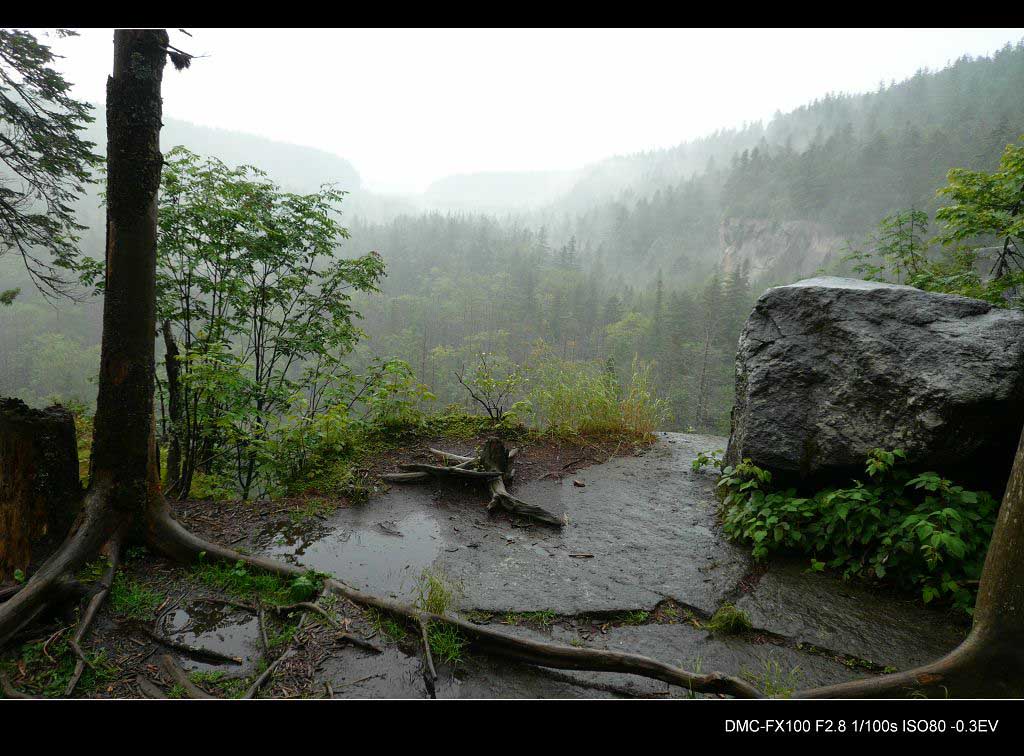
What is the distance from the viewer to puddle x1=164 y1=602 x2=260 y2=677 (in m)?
2.22

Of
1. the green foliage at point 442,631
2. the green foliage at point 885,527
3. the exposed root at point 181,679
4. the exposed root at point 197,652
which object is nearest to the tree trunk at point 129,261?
the exposed root at point 197,652

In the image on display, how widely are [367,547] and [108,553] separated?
1.70 meters

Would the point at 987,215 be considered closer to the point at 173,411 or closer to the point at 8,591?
the point at 8,591

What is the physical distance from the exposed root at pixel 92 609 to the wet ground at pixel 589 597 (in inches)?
14.7

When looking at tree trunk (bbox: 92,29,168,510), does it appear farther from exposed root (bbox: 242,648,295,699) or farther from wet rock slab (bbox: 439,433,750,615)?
wet rock slab (bbox: 439,433,750,615)

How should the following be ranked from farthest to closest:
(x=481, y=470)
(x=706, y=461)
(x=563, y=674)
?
1. (x=706, y=461)
2. (x=481, y=470)
3. (x=563, y=674)

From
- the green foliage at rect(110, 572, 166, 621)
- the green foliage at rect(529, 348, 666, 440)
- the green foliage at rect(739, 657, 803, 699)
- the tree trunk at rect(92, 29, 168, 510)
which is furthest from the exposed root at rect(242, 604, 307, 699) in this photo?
the green foliage at rect(529, 348, 666, 440)

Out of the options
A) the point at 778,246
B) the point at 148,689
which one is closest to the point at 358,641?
the point at 148,689

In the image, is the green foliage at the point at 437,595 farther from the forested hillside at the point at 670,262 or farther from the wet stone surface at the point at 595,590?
the forested hillside at the point at 670,262

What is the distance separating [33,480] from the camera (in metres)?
2.85

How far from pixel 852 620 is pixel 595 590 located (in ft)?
5.38

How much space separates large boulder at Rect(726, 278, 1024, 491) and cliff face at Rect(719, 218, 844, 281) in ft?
288
